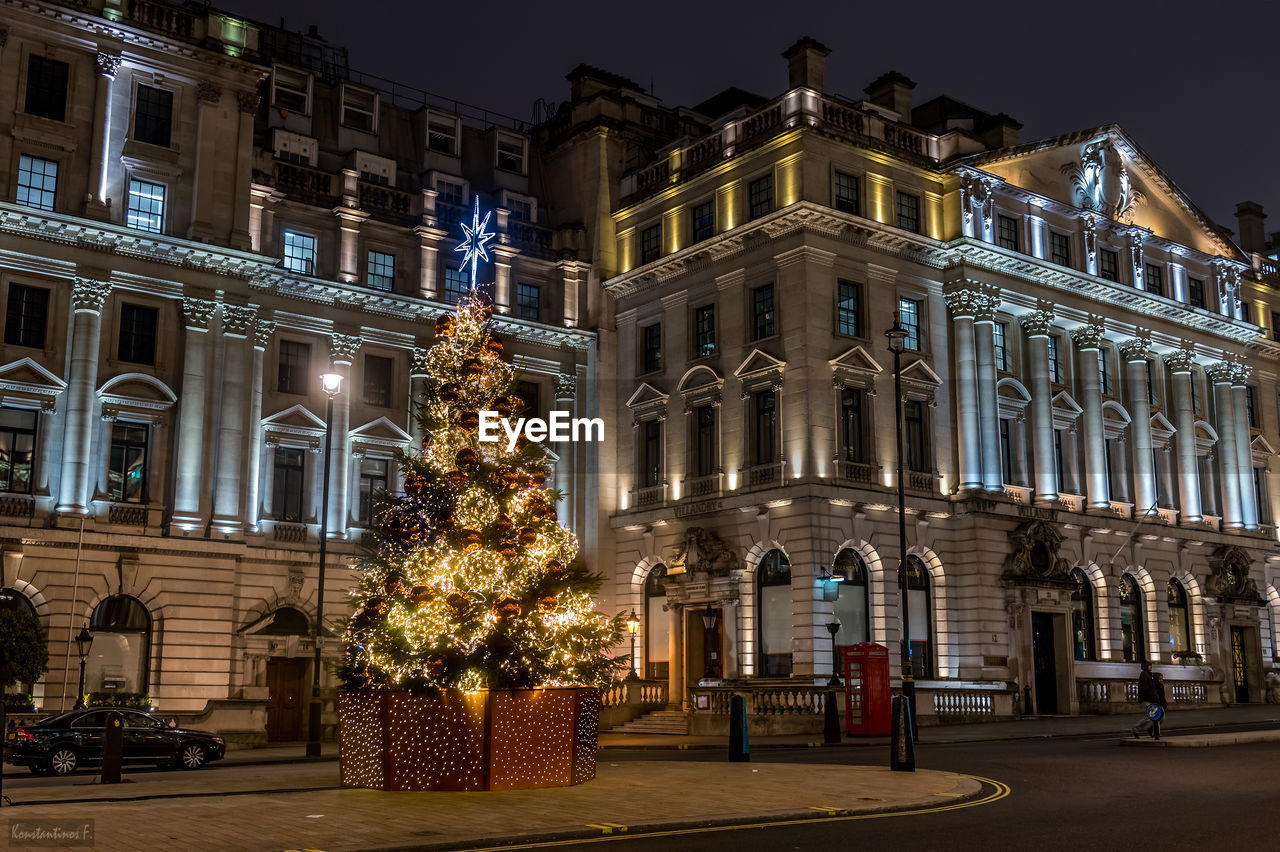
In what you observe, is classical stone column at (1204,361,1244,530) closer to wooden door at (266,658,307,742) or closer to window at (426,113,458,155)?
window at (426,113,458,155)

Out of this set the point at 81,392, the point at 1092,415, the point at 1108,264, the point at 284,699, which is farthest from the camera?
the point at 1108,264

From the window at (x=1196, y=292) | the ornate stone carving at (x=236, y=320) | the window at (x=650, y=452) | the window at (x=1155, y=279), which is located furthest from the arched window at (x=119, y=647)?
the window at (x=1196, y=292)

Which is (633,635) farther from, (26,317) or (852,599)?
(26,317)

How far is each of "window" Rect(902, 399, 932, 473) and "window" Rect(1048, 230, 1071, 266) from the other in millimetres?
9586

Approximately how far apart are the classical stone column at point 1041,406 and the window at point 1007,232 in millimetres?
2683

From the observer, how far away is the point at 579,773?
19.0 m

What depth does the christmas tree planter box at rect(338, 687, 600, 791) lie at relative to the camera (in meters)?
17.7

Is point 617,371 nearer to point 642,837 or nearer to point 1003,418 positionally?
point 1003,418

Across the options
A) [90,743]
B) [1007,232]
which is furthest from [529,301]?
[90,743]

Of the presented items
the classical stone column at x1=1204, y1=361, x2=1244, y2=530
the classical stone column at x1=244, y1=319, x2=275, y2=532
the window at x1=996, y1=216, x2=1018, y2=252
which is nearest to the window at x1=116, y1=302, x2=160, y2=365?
the classical stone column at x1=244, y1=319, x2=275, y2=532

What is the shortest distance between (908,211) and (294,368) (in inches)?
866

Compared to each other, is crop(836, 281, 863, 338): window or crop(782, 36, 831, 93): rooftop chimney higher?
crop(782, 36, 831, 93): rooftop chimney

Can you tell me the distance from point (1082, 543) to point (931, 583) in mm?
6965

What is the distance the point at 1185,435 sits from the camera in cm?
5050
